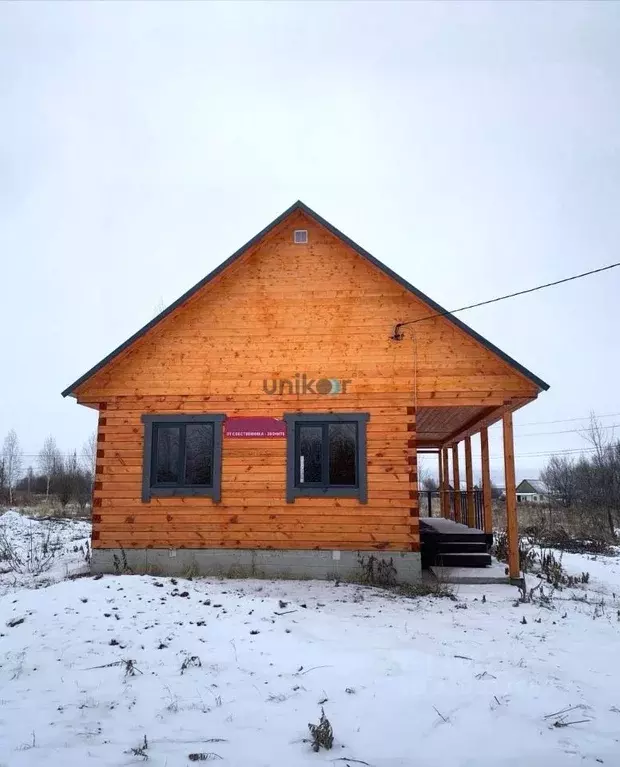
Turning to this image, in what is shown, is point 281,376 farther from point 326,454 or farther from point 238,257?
point 238,257

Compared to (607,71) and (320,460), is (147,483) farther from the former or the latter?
(607,71)

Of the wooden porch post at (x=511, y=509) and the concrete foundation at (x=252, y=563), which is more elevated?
the wooden porch post at (x=511, y=509)

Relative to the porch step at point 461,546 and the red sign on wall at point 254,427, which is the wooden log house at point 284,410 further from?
the porch step at point 461,546

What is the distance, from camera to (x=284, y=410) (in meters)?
12.7

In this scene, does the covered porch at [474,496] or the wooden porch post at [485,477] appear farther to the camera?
the wooden porch post at [485,477]

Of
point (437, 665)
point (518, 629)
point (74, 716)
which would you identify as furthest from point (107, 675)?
point (518, 629)

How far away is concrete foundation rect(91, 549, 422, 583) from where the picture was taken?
12.0 metres

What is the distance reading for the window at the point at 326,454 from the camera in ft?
40.8

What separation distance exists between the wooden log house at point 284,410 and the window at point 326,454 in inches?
1.0

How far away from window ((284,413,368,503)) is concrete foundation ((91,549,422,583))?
122 cm

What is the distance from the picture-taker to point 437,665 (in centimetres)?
693

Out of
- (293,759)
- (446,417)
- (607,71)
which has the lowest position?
(293,759)

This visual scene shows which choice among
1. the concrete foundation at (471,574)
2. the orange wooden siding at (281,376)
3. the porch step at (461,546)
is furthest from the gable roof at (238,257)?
the concrete foundation at (471,574)

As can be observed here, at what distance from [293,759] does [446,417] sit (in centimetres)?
1103
